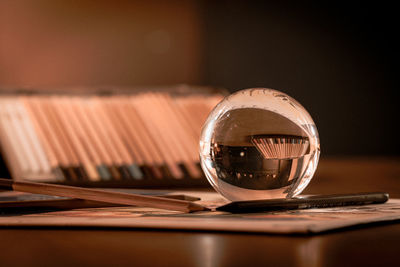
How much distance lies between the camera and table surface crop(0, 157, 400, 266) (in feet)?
1.36

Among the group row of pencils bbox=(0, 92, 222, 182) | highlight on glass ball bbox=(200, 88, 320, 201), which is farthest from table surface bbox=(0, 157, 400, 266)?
row of pencils bbox=(0, 92, 222, 182)

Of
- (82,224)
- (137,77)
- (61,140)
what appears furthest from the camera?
(137,77)

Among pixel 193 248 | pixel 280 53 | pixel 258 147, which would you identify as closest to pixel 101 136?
pixel 258 147

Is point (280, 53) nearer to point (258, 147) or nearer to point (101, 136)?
point (101, 136)

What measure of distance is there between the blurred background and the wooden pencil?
2.30 m

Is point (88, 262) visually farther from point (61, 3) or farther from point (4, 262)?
point (61, 3)

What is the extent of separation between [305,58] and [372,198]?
247cm

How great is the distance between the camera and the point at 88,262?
411mm

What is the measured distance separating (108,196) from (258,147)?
15cm

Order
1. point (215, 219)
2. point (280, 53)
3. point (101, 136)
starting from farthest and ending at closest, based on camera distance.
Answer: point (280, 53), point (101, 136), point (215, 219)

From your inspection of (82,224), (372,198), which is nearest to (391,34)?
(372,198)

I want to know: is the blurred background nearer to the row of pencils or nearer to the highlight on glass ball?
the row of pencils

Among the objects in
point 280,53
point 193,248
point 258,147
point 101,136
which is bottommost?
point 193,248

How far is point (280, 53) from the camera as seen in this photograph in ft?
10.3
